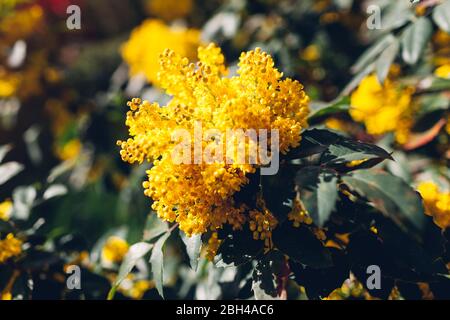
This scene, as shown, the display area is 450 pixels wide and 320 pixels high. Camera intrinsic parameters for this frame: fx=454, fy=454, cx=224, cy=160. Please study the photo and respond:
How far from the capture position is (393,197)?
926 mm

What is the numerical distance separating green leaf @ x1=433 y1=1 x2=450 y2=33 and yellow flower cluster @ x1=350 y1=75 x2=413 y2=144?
1.34 feet

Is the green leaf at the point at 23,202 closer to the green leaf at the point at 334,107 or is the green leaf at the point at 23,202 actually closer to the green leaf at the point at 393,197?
the green leaf at the point at 334,107

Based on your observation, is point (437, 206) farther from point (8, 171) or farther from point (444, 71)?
point (8, 171)

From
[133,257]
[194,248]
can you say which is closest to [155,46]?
[133,257]

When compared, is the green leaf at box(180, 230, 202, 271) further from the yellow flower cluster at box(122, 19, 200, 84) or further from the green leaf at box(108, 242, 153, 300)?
the yellow flower cluster at box(122, 19, 200, 84)

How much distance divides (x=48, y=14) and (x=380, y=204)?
432 cm

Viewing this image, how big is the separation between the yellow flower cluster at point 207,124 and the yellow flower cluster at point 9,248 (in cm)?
67

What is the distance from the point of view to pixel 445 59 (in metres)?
2.24

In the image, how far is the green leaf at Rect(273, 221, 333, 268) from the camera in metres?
1.08

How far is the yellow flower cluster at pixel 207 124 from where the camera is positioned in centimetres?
105

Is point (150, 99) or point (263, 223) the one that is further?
point (150, 99)

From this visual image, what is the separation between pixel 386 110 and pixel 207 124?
4.05ft

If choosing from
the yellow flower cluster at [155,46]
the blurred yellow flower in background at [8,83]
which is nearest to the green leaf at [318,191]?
the yellow flower cluster at [155,46]
